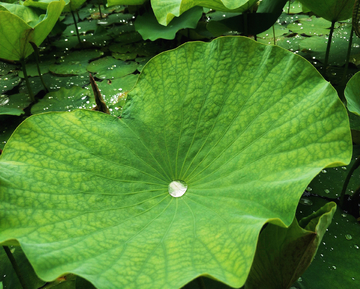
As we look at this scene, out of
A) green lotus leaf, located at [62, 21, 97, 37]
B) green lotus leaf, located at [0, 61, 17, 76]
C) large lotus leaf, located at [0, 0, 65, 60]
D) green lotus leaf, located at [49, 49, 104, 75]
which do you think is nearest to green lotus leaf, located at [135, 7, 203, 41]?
green lotus leaf, located at [49, 49, 104, 75]

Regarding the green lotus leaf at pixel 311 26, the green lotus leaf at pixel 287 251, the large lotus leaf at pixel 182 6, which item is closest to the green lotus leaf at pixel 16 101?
the large lotus leaf at pixel 182 6

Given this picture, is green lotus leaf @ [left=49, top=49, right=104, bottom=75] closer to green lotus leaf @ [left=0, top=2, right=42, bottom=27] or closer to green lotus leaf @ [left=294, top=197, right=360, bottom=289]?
green lotus leaf @ [left=0, top=2, right=42, bottom=27]

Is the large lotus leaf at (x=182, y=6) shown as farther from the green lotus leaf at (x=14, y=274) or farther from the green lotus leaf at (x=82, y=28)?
the green lotus leaf at (x=82, y=28)

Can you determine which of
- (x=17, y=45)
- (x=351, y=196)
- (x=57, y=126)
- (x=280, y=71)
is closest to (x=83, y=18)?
(x=17, y=45)

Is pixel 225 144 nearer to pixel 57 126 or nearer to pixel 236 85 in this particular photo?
pixel 236 85

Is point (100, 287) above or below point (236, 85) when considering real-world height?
below
